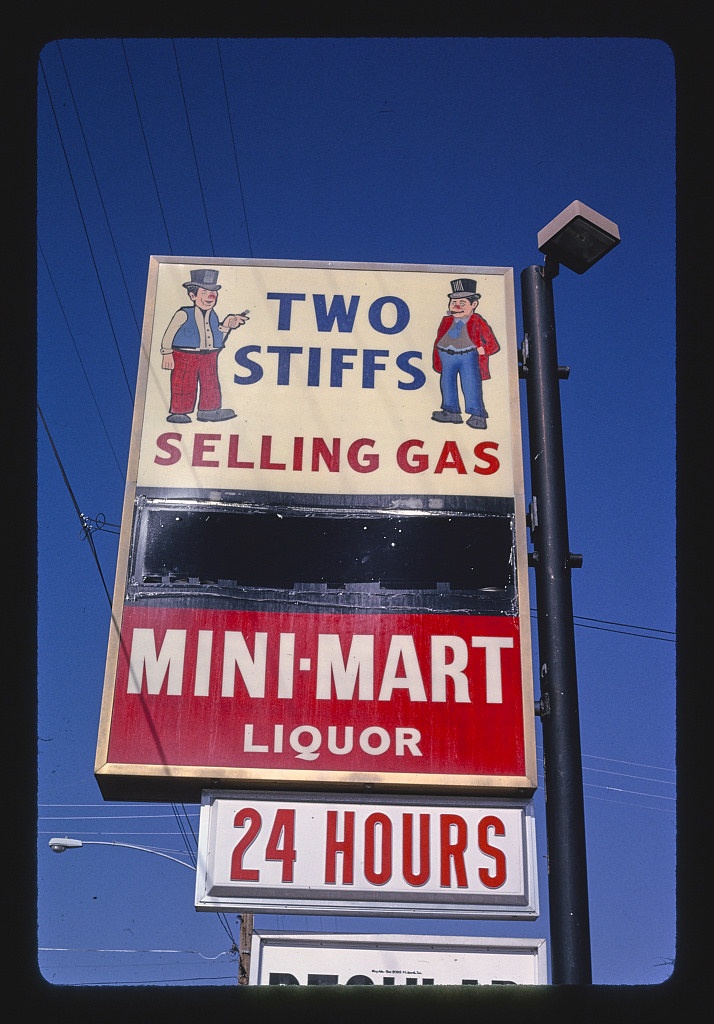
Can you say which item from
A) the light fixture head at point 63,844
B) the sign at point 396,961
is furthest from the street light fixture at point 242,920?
the sign at point 396,961

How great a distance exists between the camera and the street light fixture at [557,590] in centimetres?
459

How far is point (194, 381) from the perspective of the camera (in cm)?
672

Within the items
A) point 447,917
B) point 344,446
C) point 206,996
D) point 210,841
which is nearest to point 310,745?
point 210,841

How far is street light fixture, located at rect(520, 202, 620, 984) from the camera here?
4586 mm

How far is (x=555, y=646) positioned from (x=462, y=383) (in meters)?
2.13

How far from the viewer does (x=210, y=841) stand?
221 inches

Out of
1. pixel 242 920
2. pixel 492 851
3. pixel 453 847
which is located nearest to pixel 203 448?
pixel 453 847

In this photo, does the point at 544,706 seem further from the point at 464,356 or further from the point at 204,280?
the point at 204,280

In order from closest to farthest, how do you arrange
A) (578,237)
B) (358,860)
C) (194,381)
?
1. (358,860)
2. (578,237)
3. (194,381)

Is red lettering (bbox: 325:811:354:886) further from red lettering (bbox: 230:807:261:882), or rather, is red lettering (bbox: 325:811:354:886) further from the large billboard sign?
red lettering (bbox: 230:807:261:882)

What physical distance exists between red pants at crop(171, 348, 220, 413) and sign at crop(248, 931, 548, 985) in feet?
9.81

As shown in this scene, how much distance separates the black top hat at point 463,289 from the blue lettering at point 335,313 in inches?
23.2

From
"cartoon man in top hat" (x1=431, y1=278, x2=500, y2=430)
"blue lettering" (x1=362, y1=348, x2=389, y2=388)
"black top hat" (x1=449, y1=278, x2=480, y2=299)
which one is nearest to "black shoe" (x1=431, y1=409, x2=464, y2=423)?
"cartoon man in top hat" (x1=431, y1=278, x2=500, y2=430)
